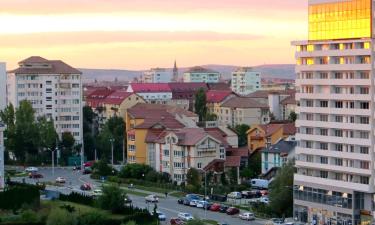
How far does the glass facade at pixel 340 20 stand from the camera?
3988cm

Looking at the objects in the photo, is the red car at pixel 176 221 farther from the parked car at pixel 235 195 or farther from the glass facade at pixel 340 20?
the glass facade at pixel 340 20

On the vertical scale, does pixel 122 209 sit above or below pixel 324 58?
below

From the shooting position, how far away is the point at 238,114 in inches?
3310

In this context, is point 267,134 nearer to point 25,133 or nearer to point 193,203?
point 193,203

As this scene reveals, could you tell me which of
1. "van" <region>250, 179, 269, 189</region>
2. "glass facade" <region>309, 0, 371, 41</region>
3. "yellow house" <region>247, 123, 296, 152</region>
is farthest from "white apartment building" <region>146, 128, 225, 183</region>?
"glass facade" <region>309, 0, 371, 41</region>

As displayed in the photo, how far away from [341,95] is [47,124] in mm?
31979

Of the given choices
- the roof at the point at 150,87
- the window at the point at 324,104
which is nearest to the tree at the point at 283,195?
the window at the point at 324,104

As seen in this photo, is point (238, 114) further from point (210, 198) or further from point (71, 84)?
point (210, 198)

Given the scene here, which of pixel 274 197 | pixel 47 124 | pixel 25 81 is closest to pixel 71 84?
pixel 25 81

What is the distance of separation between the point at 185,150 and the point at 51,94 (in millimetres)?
23375

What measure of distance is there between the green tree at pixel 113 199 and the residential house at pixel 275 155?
14.6 meters

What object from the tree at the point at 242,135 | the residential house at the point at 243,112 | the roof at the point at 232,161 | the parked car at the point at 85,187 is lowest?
the parked car at the point at 85,187

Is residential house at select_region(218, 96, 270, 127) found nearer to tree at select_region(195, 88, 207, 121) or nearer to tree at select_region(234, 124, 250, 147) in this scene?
tree at select_region(195, 88, 207, 121)

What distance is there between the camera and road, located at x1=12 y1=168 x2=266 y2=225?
141 ft
